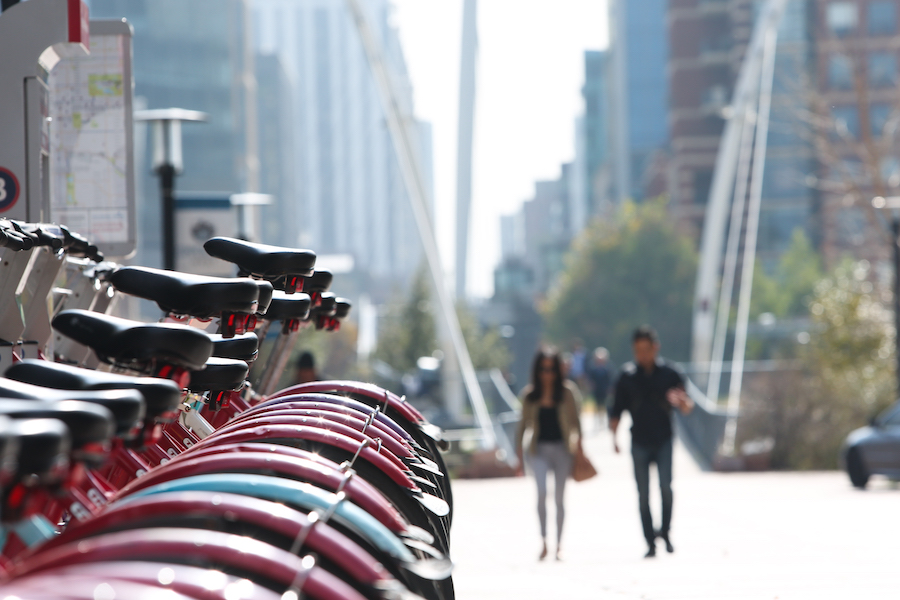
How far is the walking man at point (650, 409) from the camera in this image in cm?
998

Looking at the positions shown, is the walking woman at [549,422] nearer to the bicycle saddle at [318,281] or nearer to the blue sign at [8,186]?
the blue sign at [8,186]

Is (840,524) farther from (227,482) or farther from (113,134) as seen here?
(227,482)

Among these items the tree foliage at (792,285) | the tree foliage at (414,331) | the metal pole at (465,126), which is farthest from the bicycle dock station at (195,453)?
the tree foliage at (792,285)

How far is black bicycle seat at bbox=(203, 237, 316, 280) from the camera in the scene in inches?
184

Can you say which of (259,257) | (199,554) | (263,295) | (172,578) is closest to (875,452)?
(259,257)

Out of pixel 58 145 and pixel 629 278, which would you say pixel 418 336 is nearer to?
pixel 58 145

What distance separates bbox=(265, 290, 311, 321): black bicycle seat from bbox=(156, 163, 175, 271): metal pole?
1097 cm

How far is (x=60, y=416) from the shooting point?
224 cm

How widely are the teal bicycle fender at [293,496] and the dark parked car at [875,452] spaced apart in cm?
1591

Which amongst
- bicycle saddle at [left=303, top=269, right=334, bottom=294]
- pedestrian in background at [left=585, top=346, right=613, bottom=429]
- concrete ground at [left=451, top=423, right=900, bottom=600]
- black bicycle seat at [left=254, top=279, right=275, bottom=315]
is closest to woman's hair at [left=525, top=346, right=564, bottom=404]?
concrete ground at [left=451, top=423, right=900, bottom=600]

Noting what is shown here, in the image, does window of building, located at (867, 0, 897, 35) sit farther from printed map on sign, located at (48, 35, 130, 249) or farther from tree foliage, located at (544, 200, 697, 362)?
printed map on sign, located at (48, 35, 130, 249)

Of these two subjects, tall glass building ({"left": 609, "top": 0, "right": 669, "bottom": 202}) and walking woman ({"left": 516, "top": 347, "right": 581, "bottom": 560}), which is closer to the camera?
walking woman ({"left": 516, "top": 347, "right": 581, "bottom": 560})

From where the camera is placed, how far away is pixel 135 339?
10.0ft

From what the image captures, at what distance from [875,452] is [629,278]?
59.8 metres
